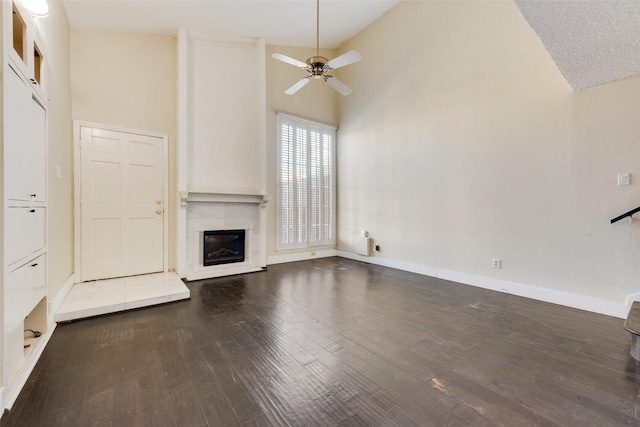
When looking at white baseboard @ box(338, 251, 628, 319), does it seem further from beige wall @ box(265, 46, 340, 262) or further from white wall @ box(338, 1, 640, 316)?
beige wall @ box(265, 46, 340, 262)

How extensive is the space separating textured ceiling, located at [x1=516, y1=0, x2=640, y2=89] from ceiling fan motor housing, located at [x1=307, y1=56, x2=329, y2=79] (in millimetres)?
1874

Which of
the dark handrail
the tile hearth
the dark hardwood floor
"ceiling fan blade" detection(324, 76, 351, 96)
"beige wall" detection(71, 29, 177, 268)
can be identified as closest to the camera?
the dark hardwood floor

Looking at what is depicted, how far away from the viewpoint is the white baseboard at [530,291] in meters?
2.78

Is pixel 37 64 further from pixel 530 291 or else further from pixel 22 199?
pixel 530 291

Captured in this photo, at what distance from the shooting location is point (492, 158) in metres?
3.64

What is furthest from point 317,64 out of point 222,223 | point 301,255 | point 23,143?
point 301,255

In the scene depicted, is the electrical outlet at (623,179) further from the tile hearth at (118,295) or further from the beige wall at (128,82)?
the beige wall at (128,82)

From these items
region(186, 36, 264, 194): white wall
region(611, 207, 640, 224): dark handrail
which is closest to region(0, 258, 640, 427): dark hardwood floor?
region(611, 207, 640, 224): dark handrail

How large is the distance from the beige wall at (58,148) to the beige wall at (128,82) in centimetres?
20

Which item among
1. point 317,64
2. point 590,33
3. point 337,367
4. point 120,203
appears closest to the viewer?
point 337,367

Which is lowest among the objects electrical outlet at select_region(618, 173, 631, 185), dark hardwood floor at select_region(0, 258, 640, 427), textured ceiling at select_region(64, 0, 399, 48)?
dark hardwood floor at select_region(0, 258, 640, 427)

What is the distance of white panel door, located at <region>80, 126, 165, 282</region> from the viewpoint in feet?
12.3

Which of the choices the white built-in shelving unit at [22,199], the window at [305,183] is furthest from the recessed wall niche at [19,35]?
the window at [305,183]

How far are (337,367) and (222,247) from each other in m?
3.35
